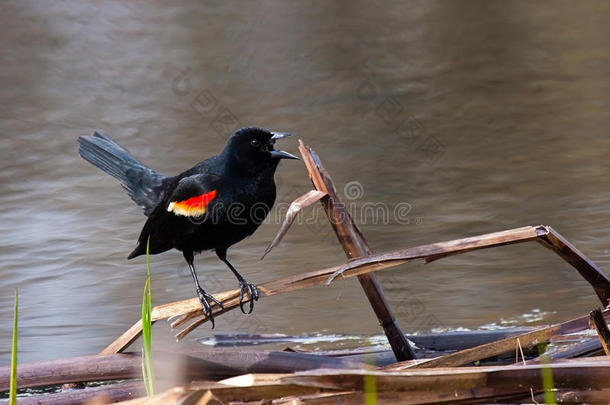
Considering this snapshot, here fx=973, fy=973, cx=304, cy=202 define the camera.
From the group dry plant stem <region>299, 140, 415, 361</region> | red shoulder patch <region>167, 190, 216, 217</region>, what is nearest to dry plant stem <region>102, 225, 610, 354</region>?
dry plant stem <region>299, 140, 415, 361</region>

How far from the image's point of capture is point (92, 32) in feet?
32.0

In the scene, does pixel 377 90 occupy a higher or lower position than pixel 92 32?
lower

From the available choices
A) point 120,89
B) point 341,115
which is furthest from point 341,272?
point 120,89

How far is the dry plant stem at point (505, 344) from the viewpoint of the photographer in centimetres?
261

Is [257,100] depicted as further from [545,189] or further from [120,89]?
[545,189]

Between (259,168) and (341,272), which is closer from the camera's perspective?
(341,272)

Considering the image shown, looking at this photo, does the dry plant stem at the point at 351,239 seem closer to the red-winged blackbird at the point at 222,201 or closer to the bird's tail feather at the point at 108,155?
the red-winged blackbird at the point at 222,201

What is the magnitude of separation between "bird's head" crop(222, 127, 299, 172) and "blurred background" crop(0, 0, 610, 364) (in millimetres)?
718

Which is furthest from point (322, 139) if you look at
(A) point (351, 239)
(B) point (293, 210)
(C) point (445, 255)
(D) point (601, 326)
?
(D) point (601, 326)

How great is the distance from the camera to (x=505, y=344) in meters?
2.72

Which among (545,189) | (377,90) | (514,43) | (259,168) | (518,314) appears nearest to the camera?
(259,168)

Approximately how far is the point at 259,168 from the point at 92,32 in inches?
264

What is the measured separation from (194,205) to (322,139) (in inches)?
135

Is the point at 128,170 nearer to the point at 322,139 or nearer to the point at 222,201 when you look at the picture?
the point at 222,201
